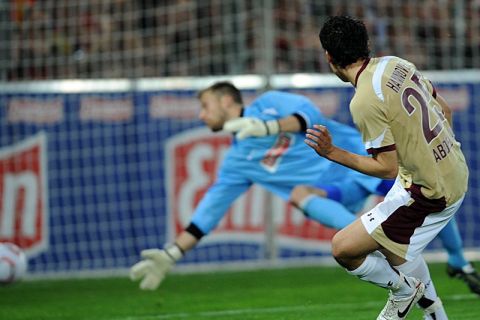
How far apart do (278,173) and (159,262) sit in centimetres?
127

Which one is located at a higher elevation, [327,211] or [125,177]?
[327,211]

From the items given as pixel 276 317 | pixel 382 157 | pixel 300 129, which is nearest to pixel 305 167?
pixel 300 129

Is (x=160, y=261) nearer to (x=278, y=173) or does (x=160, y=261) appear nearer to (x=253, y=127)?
(x=278, y=173)

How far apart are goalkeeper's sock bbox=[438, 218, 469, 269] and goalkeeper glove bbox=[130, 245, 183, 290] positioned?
7.01 feet

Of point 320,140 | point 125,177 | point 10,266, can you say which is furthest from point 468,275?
point 125,177

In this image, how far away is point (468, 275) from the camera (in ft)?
27.5

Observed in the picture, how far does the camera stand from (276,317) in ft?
25.2

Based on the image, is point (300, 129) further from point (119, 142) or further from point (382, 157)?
point (119, 142)

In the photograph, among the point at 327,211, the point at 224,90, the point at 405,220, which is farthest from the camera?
the point at 224,90

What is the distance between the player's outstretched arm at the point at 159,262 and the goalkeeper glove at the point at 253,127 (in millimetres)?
1113

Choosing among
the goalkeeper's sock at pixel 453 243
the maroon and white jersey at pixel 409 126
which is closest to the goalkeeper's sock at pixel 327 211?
the goalkeeper's sock at pixel 453 243

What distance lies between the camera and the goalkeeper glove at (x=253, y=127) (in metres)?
8.46

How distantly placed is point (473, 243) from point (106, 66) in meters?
4.63

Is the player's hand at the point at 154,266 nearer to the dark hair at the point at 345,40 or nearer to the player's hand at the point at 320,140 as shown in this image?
the player's hand at the point at 320,140
